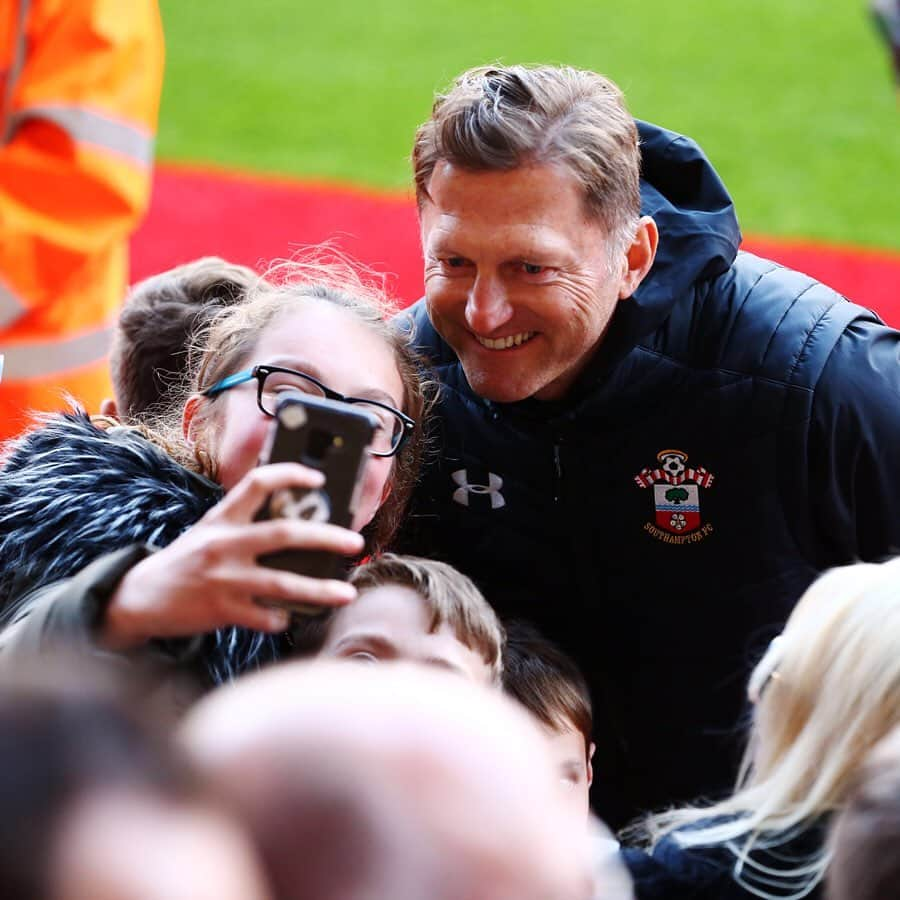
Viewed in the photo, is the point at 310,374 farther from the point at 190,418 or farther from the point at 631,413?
the point at 631,413

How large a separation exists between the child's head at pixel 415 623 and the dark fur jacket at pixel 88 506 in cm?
10

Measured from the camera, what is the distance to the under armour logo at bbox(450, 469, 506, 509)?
2.11 m

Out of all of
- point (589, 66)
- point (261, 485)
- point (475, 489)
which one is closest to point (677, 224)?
point (475, 489)

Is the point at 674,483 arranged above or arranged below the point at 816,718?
above

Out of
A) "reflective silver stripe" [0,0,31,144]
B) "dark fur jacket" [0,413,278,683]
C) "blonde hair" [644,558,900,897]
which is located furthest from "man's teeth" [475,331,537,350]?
"reflective silver stripe" [0,0,31,144]

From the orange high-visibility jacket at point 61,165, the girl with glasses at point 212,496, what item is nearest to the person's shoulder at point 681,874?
the girl with glasses at point 212,496

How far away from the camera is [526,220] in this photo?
191 cm

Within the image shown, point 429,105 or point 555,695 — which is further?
point 429,105

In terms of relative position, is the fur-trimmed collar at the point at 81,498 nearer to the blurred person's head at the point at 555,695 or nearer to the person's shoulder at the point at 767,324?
the blurred person's head at the point at 555,695

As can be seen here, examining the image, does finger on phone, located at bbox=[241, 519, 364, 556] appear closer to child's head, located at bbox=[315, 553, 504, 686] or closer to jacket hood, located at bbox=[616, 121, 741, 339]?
child's head, located at bbox=[315, 553, 504, 686]

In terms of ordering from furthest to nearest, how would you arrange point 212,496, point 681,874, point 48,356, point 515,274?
point 48,356 < point 515,274 < point 212,496 < point 681,874

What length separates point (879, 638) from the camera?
4.58ft

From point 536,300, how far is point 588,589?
0.48 m

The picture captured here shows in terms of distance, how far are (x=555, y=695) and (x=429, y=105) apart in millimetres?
7352
